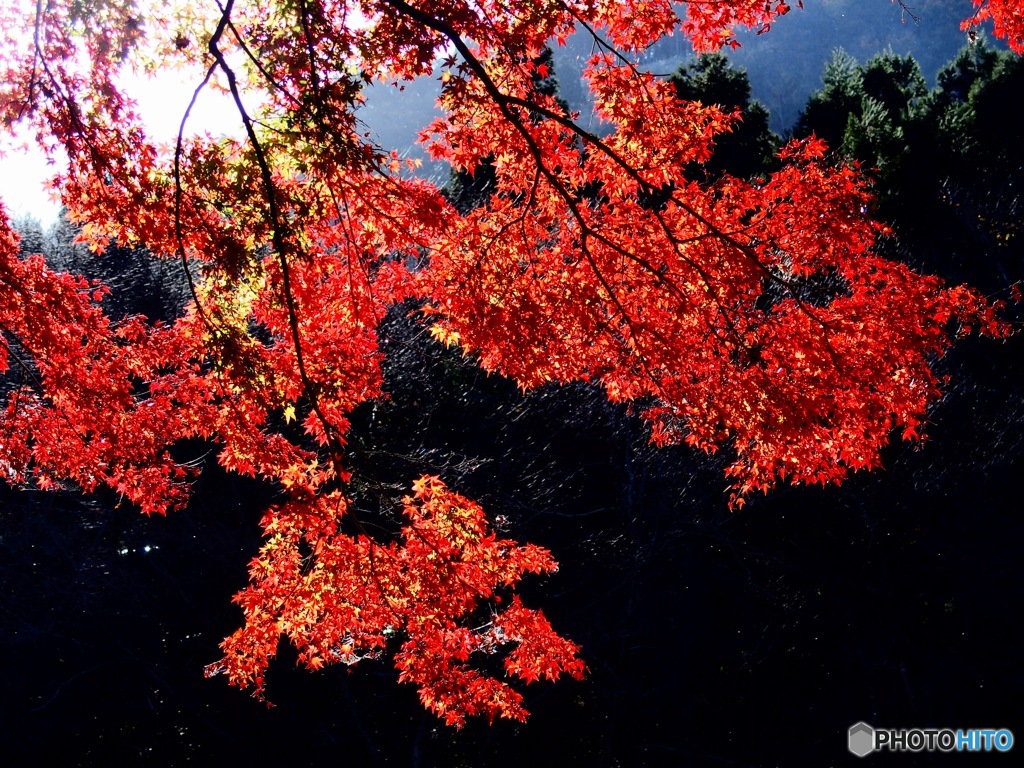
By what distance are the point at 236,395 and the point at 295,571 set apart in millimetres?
1637

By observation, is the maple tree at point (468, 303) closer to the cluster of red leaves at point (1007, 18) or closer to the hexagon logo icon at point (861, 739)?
the cluster of red leaves at point (1007, 18)

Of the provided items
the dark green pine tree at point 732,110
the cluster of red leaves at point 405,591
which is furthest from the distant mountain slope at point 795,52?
the cluster of red leaves at point 405,591

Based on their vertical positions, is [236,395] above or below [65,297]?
below

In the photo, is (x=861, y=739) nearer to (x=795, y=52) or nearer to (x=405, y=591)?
(x=405, y=591)

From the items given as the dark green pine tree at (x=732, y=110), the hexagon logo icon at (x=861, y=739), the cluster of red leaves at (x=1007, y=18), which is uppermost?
the dark green pine tree at (x=732, y=110)

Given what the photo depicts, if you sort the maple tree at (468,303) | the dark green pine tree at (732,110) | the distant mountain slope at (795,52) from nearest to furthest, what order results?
the maple tree at (468,303) → the dark green pine tree at (732,110) → the distant mountain slope at (795,52)

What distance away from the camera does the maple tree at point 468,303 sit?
4695 mm

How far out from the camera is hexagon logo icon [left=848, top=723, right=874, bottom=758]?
9891mm

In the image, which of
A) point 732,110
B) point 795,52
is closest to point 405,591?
point 732,110

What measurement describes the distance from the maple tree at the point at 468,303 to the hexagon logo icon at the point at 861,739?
6109mm

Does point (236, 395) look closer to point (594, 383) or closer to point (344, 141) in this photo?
point (344, 141)

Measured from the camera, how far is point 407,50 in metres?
4.43

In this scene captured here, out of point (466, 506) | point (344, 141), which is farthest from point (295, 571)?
point (344, 141)

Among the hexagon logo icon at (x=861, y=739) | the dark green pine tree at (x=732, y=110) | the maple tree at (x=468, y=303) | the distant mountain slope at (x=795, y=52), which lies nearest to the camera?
the maple tree at (x=468, y=303)
